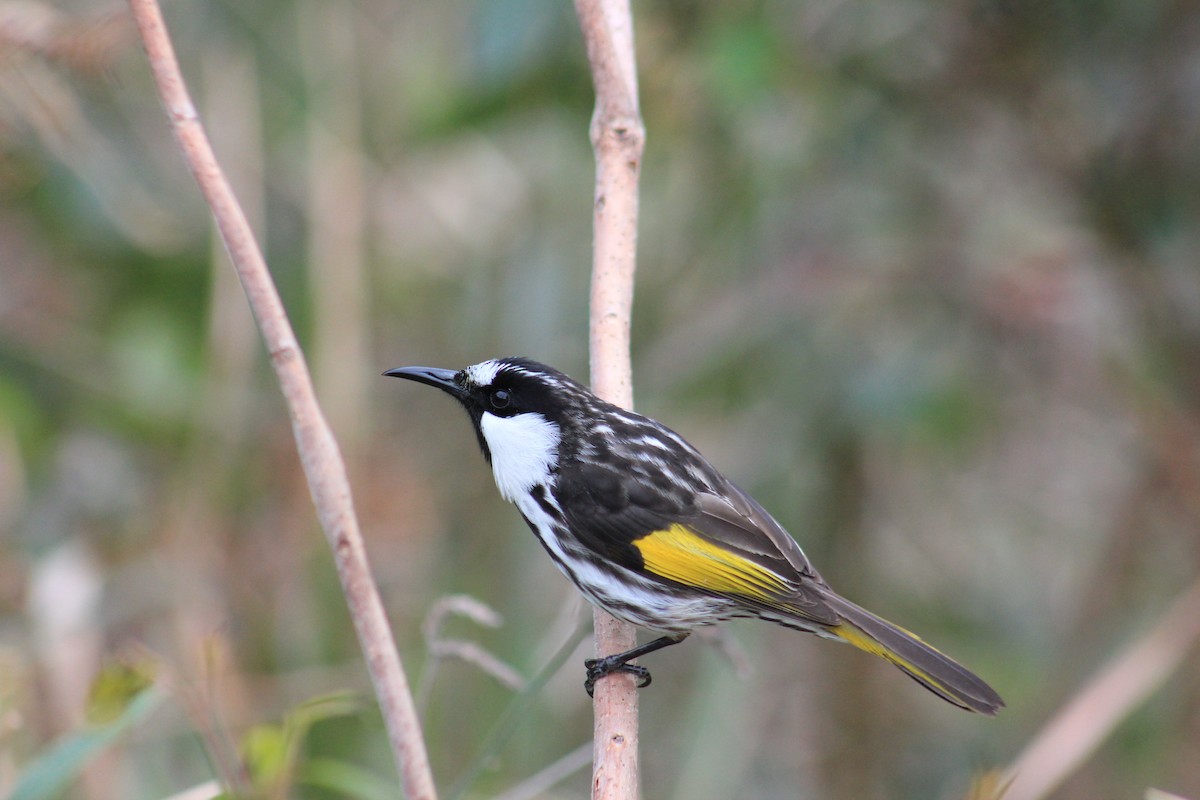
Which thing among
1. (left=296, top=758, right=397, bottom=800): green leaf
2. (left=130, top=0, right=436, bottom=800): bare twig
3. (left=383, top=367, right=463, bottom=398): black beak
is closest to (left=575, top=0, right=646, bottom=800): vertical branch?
(left=383, top=367, right=463, bottom=398): black beak

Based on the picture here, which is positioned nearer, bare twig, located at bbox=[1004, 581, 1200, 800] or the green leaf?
the green leaf

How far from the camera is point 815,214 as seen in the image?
491 cm

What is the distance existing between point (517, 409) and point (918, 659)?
3.61ft

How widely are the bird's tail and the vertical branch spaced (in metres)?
0.48

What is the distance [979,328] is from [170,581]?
3020 millimetres

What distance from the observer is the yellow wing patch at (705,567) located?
2.77m

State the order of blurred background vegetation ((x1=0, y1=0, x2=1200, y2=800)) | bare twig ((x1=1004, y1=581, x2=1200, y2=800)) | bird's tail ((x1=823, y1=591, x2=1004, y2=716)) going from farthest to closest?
blurred background vegetation ((x1=0, y1=0, x2=1200, y2=800)), bare twig ((x1=1004, y1=581, x2=1200, y2=800)), bird's tail ((x1=823, y1=591, x2=1004, y2=716))

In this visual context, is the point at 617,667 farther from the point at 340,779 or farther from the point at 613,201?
the point at 613,201

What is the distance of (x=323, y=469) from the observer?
1.79m

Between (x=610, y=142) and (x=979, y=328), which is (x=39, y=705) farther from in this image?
(x=979, y=328)

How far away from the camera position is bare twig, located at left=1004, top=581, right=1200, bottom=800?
3.46 metres

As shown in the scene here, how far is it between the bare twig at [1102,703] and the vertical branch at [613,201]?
4.42 ft

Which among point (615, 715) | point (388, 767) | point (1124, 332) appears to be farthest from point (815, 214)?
point (615, 715)

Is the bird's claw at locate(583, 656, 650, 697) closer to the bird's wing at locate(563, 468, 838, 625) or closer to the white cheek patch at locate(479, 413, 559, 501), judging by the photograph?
the bird's wing at locate(563, 468, 838, 625)
